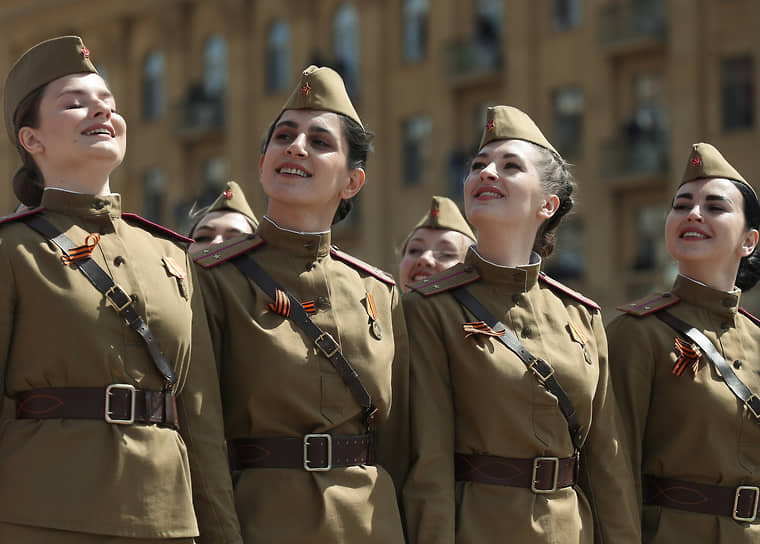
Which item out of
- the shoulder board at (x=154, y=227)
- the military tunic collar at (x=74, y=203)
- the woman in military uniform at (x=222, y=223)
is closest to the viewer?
the military tunic collar at (x=74, y=203)

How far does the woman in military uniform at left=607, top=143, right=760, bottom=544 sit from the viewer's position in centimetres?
587

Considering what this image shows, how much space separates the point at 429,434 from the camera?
5.17m

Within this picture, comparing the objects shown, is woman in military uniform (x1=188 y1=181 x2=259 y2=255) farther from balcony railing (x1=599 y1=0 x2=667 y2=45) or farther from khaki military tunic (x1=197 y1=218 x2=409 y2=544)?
balcony railing (x1=599 y1=0 x2=667 y2=45)

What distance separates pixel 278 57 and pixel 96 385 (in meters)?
34.4

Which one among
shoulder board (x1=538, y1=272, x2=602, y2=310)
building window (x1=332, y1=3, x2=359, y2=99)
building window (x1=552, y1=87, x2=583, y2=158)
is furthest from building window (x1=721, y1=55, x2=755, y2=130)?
shoulder board (x1=538, y1=272, x2=602, y2=310)

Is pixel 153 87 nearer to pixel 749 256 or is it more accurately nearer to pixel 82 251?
pixel 749 256

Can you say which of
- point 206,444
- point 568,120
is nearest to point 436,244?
point 206,444

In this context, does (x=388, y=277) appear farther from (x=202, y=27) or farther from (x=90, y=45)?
(x=90, y=45)

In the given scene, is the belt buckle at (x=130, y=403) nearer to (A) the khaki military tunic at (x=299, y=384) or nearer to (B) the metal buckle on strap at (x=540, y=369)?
(A) the khaki military tunic at (x=299, y=384)

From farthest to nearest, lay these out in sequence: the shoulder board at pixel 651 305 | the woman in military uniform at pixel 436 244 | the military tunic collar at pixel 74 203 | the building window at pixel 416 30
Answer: the building window at pixel 416 30 < the woman in military uniform at pixel 436 244 < the shoulder board at pixel 651 305 < the military tunic collar at pixel 74 203

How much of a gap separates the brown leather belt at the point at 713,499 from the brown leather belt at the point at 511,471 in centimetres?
86

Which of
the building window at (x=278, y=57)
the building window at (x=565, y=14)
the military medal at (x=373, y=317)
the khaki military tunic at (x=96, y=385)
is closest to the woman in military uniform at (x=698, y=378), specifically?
the military medal at (x=373, y=317)

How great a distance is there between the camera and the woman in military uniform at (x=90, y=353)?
13.5 ft

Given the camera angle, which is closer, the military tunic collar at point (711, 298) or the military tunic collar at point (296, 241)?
the military tunic collar at point (296, 241)
